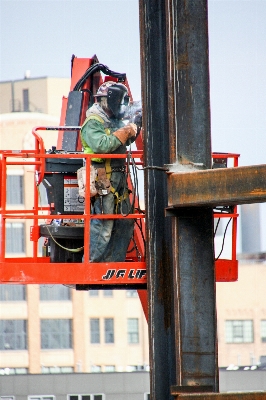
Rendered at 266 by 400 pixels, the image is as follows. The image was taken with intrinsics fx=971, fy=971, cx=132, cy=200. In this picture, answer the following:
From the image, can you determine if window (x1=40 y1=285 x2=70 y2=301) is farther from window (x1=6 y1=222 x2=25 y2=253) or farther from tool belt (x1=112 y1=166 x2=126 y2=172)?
tool belt (x1=112 y1=166 x2=126 y2=172)

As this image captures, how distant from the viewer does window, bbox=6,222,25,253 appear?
82.1 metres

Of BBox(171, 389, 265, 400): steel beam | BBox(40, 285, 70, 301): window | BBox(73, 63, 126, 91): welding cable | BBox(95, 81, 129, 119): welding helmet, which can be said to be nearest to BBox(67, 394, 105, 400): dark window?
BBox(40, 285, 70, 301): window

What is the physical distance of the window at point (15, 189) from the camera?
81.0 m

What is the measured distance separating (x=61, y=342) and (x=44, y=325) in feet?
7.77

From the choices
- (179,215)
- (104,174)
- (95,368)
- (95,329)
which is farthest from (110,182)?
(95,368)

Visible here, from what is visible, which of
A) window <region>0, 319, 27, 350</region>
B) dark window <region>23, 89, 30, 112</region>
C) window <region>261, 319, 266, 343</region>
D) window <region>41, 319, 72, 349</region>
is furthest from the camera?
dark window <region>23, 89, 30, 112</region>

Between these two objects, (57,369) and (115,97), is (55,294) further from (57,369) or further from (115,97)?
(115,97)

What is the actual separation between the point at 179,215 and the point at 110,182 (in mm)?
1492

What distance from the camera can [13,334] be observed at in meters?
79.9

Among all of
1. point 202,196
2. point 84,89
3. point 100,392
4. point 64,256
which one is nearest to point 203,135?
point 202,196

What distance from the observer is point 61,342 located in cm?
8112

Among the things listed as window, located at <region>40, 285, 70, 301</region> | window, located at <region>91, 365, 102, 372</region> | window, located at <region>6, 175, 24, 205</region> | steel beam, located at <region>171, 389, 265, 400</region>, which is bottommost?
window, located at <region>91, 365, 102, 372</region>

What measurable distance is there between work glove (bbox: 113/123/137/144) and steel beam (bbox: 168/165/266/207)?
126 cm

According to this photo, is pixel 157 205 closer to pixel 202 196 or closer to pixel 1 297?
pixel 202 196
